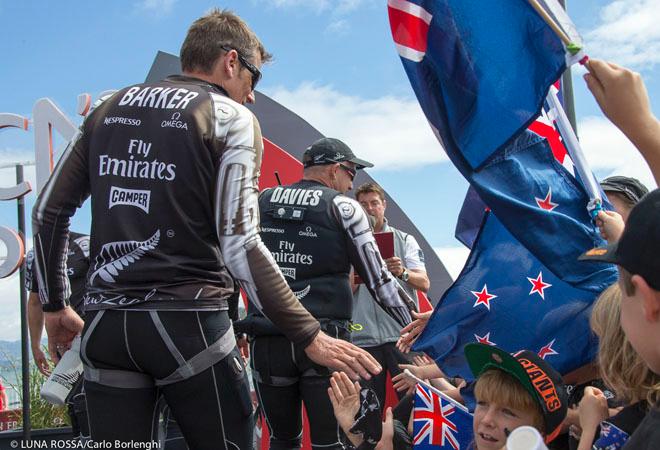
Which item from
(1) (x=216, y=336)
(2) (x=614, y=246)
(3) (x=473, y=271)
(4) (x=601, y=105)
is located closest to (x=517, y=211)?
(3) (x=473, y=271)

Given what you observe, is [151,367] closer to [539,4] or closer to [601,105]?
[601,105]

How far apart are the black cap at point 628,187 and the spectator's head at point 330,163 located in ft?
5.44

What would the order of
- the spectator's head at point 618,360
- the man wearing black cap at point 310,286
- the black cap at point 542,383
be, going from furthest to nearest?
the man wearing black cap at point 310,286 → the black cap at point 542,383 → the spectator's head at point 618,360

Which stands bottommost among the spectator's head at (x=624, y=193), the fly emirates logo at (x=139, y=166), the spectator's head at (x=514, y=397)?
the spectator's head at (x=514, y=397)

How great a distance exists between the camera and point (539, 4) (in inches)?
105

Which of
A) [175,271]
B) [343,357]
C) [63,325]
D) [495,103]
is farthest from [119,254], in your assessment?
[495,103]

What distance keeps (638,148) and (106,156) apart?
5.63 ft

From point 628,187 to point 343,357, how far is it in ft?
5.79

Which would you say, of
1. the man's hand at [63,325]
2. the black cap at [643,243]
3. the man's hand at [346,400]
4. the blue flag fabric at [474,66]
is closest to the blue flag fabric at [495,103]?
the blue flag fabric at [474,66]

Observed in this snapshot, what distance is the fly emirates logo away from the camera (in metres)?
2.54

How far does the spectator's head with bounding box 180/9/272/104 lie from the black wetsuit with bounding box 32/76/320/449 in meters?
0.26

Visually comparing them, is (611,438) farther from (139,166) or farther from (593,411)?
(139,166)

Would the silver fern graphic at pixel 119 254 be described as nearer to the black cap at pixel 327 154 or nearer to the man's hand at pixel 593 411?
the man's hand at pixel 593 411

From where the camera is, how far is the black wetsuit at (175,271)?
251 centimetres
